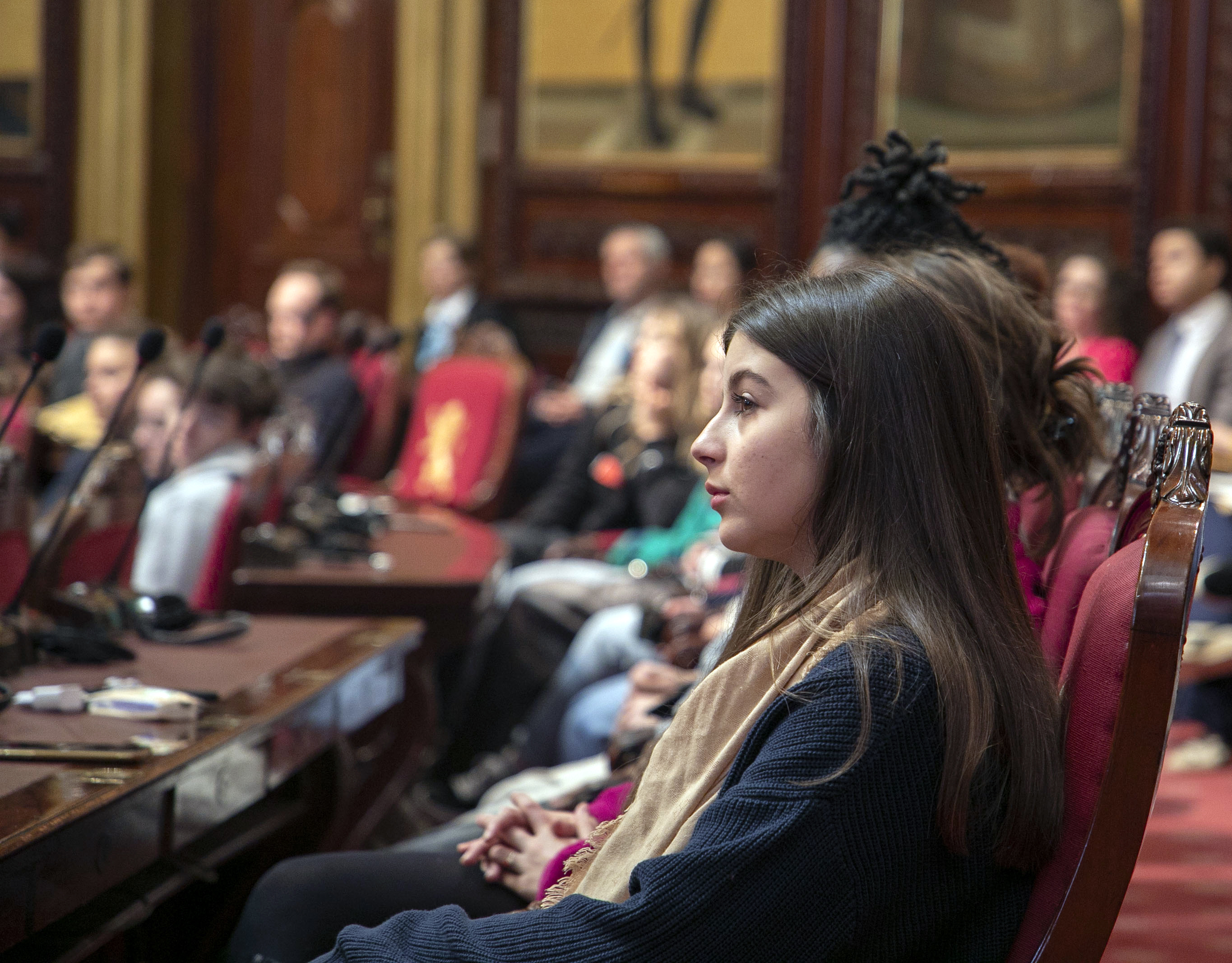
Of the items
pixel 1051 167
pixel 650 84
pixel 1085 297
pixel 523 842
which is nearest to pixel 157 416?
pixel 523 842

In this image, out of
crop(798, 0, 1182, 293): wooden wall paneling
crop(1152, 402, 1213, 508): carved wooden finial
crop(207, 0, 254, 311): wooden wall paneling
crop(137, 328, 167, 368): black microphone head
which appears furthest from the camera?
crop(207, 0, 254, 311): wooden wall paneling

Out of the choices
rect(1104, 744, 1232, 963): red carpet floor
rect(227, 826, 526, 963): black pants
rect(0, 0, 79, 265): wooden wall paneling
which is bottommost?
rect(1104, 744, 1232, 963): red carpet floor

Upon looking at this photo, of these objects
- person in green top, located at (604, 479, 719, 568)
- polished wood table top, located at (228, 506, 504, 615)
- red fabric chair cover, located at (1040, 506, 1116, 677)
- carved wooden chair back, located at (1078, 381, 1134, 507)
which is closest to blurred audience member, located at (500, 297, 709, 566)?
person in green top, located at (604, 479, 719, 568)

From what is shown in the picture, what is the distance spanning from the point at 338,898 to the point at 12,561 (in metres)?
0.87

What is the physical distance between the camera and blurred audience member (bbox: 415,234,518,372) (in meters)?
6.07

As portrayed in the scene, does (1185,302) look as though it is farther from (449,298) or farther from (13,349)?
(13,349)

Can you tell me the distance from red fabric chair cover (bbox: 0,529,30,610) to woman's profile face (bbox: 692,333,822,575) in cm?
124

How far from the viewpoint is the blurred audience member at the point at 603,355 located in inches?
201

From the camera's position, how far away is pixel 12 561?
2.00 metres

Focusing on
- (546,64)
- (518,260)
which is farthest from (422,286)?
(546,64)

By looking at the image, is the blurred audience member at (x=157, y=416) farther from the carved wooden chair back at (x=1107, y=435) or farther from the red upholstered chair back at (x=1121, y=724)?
the red upholstered chair back at (x=1121, y=724)

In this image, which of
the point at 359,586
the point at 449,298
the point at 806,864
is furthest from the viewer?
the point at 449,298

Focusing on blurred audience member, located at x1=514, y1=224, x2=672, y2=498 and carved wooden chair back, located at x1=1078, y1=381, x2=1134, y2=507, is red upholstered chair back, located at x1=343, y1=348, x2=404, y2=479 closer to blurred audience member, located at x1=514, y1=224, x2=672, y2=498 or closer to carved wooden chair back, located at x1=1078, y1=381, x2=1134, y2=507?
blurred audience member, located at x1=514, y1=224, x2=672, y2=498

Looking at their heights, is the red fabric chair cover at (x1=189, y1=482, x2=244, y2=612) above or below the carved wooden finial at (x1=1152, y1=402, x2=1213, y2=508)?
below
